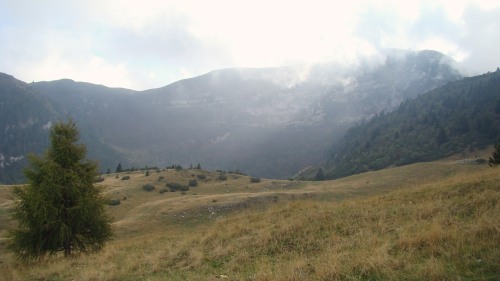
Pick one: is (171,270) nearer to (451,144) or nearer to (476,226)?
(476,226)

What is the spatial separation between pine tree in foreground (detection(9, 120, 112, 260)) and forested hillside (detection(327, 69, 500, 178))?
125 metres

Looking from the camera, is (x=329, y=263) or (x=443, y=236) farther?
(x=443, y=236)

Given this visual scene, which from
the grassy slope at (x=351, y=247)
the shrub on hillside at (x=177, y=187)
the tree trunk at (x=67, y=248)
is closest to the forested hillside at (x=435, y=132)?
the shrub on hillside at (x=177, y=187)

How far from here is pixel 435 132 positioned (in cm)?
15150

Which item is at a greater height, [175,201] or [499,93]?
[499,93]

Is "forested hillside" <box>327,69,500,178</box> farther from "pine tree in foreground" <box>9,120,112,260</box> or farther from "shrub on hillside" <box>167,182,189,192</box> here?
"pine tree in foreground" <box>9,120,112,260</box>

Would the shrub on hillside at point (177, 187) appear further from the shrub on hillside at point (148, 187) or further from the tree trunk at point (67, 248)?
the tree trunk at point (67, 248)

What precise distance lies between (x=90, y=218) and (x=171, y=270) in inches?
478

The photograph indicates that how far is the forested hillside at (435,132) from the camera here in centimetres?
13375

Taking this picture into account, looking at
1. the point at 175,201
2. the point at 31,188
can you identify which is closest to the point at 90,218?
the point at 31,188

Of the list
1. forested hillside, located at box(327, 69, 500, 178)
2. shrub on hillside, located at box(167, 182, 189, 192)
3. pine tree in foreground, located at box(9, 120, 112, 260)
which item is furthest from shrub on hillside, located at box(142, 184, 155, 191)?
forested hillside, located at box(327, 69, 500, 178)

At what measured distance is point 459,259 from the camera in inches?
298

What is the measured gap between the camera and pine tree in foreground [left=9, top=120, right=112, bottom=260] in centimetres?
2008

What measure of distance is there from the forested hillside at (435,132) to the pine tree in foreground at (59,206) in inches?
4922
